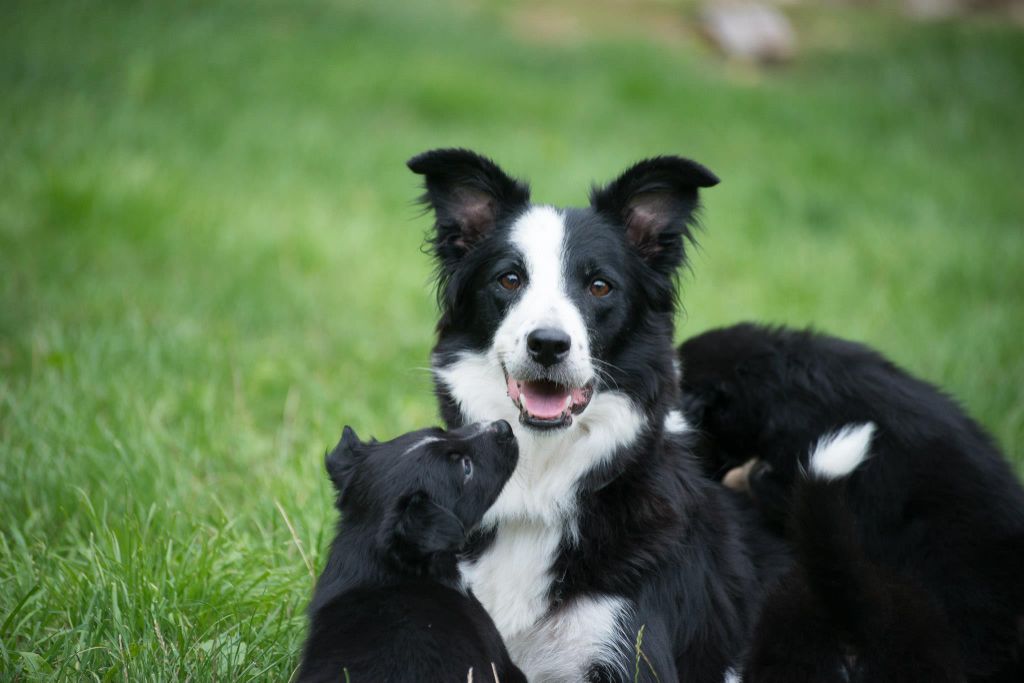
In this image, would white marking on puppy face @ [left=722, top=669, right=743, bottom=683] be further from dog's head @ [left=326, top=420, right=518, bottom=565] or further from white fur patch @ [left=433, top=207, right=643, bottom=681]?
dog's head @ [left=326, top=420, right=518, bottom=565]

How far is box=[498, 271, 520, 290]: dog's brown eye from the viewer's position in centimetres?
332

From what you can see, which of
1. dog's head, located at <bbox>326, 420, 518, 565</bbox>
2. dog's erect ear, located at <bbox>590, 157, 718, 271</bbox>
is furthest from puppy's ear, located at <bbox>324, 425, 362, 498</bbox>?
dog's erect ear, located at <bbox>590, 157, 718, 271</bbox>

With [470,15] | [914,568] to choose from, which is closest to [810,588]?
[914,568]

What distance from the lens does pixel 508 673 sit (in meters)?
2.87

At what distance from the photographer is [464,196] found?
351 centimetres

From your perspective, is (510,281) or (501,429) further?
(510,281)

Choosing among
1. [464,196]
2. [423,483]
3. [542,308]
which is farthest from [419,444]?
[464,196]

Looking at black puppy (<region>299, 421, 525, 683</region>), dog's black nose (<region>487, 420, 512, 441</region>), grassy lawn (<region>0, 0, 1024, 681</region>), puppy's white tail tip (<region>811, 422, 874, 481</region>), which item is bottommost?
grassy lawn (<region>0, 0, 1024, 681</region>)

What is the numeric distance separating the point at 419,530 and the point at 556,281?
0.92 metres

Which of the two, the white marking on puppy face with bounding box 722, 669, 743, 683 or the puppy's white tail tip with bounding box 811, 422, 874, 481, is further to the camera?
the white marking on puppy face with bounding box 722, 669, 743, 683

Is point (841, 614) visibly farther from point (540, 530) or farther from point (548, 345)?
point (548, 345)

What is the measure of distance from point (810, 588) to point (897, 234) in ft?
21.5

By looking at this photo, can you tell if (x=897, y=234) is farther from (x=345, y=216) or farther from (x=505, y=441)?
(x=505, y=441)

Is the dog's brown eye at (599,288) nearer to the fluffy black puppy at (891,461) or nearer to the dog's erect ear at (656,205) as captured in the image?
the dog's erect ear at (656,205)
